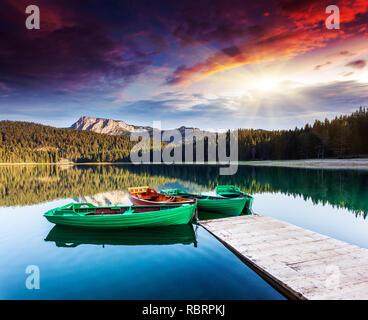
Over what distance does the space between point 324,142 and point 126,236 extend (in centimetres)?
8752

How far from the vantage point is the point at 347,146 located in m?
80.6

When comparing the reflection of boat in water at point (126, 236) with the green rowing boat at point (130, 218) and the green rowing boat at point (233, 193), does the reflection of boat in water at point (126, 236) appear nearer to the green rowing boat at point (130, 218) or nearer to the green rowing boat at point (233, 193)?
the green rowing boat at point (130, 218)

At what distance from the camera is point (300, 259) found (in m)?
8.80

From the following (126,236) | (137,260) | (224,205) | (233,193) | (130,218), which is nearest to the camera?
(137,260)

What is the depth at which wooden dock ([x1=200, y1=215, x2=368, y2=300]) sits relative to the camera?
6742mm

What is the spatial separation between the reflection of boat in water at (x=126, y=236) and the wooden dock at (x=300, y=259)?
1.93 meters

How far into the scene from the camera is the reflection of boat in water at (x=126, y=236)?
12.8 metres

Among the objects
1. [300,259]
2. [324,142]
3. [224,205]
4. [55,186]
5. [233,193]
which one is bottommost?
[55,186]

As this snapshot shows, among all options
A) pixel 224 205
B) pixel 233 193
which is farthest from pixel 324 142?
pixel 224 205

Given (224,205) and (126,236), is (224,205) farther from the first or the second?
(126,236)

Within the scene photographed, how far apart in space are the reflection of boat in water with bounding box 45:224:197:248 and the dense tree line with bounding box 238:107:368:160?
274 ft
